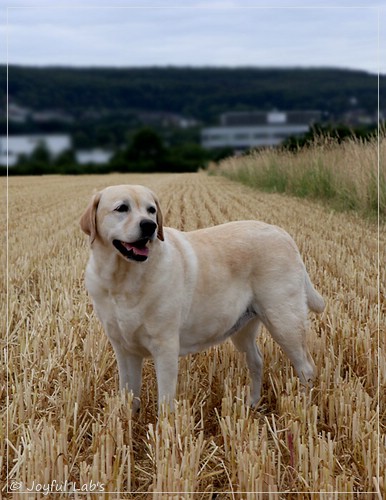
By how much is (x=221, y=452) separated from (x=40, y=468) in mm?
852

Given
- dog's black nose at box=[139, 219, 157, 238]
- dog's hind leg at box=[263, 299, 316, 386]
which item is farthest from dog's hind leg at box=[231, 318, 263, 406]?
dog's black nose at box=[139, 219, 157, 238]

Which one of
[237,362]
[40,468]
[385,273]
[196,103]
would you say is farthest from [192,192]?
[40,468]

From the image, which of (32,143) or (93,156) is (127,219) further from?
(32,143)

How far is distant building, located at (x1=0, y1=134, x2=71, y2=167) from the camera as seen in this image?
3.44 meters

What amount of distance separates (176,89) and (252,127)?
0.48 meters

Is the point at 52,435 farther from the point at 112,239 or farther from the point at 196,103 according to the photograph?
the point at 196,103

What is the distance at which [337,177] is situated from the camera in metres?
9.30

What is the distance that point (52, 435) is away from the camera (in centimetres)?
316

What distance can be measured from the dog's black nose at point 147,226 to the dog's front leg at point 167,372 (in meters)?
0.64

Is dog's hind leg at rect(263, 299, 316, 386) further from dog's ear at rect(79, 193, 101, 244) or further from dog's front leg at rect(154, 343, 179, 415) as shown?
dog's ear at rect(79, 193, 101, 244)

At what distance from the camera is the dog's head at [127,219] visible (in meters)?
3.24

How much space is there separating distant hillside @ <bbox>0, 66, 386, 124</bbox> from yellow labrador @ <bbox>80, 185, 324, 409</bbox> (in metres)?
0.48

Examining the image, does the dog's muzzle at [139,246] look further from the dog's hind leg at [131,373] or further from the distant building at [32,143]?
the dog's hind leg at [131,373]

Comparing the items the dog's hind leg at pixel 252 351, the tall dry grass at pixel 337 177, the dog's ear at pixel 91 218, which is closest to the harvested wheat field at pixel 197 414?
the dog's hind leg at pixel 252 351
